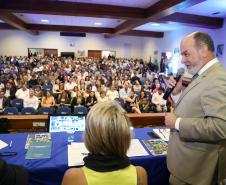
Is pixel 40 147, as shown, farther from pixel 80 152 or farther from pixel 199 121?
pixel 199 121

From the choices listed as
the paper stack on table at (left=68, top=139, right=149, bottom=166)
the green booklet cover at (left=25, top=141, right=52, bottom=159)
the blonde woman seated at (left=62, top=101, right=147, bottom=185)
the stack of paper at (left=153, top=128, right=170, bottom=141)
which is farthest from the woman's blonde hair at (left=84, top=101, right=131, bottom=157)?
the stack of paper at (left=153, top=128, right=170, bottom=141)

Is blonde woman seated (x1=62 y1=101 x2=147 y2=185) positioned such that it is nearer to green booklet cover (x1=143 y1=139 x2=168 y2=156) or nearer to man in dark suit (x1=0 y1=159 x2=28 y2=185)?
man in dark suit (x1=0 y1=159 x2=28 y2=185)

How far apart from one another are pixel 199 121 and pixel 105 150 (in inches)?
26.0

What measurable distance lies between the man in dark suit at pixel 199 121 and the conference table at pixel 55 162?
0.97ft

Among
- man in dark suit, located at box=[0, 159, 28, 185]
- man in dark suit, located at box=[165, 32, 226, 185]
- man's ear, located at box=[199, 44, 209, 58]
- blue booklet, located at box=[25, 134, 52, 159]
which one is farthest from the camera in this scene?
blue booklet, located at box=[25, 134, 52, 159]

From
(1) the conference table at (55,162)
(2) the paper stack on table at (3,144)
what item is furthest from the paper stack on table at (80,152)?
(2) the paper stack on table at (3,144)

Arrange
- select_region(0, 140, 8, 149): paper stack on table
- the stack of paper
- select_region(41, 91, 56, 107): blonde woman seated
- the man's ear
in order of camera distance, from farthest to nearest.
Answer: select_region(41, 91, 56, 107): blonde woman seated < the stack of paper < select_region(0, 140, 8, 149): paper stack on table < the man's ear

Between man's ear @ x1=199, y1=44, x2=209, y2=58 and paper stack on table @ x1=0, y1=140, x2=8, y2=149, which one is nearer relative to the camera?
man's ear @ x1=199, y1=44, x2=209, y2=58

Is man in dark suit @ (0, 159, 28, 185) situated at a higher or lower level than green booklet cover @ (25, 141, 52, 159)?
higher

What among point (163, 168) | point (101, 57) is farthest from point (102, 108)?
point (101, 57)

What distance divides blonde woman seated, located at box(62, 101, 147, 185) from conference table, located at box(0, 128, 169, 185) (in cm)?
73

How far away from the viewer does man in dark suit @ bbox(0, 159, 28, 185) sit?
80 centimetres

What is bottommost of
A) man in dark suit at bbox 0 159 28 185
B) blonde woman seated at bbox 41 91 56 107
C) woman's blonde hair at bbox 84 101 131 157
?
blonde woman seated at bbox 41 91 56 107

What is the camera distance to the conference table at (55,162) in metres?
1.58
